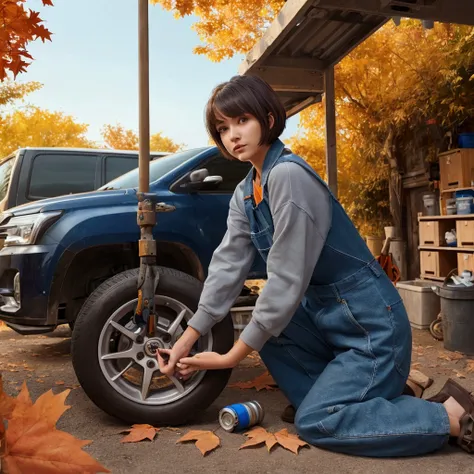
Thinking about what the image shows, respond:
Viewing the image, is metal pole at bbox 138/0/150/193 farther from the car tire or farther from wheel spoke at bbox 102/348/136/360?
wheel spoke at bbox 102/348/136/360

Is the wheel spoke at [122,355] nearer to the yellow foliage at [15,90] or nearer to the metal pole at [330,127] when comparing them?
the metal pole at [330,127]

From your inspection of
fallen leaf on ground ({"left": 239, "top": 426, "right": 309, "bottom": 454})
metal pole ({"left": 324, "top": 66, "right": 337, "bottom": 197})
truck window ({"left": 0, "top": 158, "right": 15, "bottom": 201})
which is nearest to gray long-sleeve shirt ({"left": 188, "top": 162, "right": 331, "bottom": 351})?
fallen leaf on ground ({"left": 239, "top": 426, "right": 309, "bottom": 454})

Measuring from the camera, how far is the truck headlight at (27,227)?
3.36 metres

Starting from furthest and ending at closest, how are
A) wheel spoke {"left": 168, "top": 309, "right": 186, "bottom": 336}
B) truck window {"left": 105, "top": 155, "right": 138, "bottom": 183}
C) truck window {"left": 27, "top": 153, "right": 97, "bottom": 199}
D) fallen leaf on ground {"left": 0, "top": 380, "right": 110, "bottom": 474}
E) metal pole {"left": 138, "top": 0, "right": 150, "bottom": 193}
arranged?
truck window {"left": 105, "top": 155, "right": 138, "bottom": 183}
truck window {"left": 27, "top": 153, "right": 97, "bottom": 199}
metal pole {"left": 138, "top": 0, "right": 150, "bottom": 193}
wheel spoke {"left": 168, "top": 309, "right": 186, "bottom": 336}
fallen leaf on ground {"left": 0, "top": 380, "right": 110, "bottom": 474}

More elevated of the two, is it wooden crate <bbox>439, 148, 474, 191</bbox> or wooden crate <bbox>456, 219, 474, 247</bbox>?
wooden crate <bbox>439, 148, 474, 191</bbox>

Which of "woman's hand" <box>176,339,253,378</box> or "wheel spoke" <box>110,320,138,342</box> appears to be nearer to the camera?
"woman's hand" <box>176,339,253,378</box>

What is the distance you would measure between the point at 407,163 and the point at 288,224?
8.99 metres

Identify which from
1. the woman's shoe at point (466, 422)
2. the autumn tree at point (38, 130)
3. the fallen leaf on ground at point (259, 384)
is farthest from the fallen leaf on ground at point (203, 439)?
the autumn tree at point (38, 130)

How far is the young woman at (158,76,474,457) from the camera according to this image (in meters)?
2.16

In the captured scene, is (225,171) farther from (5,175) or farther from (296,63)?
(5,175)

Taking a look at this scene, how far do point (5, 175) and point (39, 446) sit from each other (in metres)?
7.07

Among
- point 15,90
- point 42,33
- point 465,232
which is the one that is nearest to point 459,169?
point 465,232

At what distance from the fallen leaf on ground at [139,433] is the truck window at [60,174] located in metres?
5.23

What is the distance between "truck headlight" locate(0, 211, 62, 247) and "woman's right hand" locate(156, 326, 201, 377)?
145 cm
